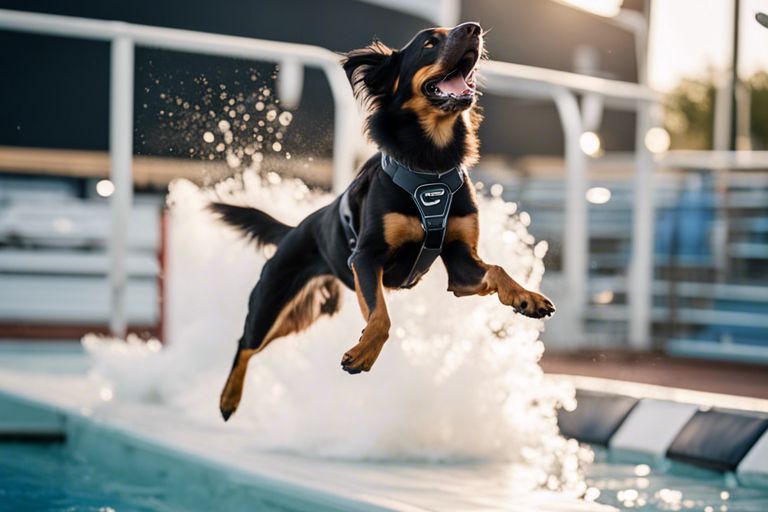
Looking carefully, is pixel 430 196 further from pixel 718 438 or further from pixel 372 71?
pixel 718 438

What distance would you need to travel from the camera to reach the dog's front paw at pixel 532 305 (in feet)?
10.8

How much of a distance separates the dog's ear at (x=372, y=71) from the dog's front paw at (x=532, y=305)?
0.67 m

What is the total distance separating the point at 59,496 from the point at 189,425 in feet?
2.63

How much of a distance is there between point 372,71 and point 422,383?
87.4 inches

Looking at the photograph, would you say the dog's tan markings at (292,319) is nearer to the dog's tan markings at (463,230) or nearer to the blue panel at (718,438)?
the dog's tan markings at (463,230)

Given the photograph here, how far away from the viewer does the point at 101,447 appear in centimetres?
577

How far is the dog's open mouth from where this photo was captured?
3.22m

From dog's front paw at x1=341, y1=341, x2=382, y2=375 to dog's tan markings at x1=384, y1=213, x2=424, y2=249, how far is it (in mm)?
364

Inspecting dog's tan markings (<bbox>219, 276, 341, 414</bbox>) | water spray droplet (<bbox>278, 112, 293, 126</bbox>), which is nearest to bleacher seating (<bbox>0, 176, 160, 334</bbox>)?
water spray droplet (<bbox>278, 112, 293, 126</bbox>)

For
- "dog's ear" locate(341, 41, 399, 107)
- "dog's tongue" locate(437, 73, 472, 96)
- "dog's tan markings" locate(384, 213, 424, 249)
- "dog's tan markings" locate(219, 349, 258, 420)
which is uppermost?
"dog's ear" locate(341, 41, 399, 107)

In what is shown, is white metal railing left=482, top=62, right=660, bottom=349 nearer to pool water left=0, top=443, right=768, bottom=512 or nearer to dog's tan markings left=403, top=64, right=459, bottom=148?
pool water left=0, top=443, right=768, bottom=512

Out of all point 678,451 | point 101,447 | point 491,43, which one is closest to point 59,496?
point 101,447

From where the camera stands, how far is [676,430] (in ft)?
19.5

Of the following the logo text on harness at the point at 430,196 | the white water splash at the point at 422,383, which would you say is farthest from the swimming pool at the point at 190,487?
the logo text on harness at the point at 430,196
